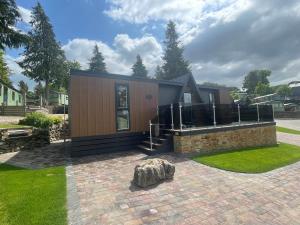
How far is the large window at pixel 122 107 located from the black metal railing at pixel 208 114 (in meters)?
2.01

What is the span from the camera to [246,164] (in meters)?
7.59

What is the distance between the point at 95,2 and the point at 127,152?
8966mm

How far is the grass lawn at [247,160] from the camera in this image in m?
7.17

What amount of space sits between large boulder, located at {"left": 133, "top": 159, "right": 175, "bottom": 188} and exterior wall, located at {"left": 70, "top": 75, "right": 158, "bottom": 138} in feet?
15.0

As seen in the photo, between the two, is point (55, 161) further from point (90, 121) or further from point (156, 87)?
point (156, 87)

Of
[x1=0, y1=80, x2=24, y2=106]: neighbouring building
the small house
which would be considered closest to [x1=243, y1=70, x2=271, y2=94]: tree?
[x1=0, y1=80, x2=24, y2=106]: neighbouring building

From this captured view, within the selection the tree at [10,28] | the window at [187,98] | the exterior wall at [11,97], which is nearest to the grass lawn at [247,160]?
the window at [187,98]

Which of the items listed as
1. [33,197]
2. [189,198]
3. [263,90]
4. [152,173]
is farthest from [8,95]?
[263,90]

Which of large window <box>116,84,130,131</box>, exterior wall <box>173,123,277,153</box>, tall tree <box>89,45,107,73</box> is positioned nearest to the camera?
exterior wall <box>173,123,277,153</box>

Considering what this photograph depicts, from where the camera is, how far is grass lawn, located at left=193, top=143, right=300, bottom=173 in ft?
23.5

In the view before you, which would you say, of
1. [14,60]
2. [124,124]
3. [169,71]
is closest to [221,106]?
[124,124]

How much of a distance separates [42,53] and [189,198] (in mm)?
33203

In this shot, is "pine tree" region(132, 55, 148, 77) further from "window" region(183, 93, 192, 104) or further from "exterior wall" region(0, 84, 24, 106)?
"window" region(183, 93, 192, 104)

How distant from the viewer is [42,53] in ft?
100
